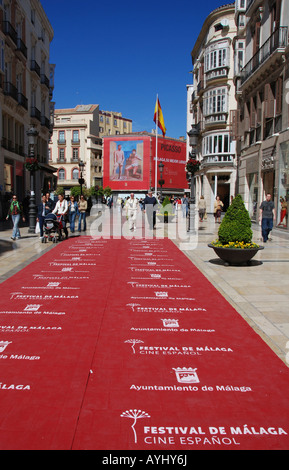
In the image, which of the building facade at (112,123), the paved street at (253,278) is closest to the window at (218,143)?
the paved street at (253,278)

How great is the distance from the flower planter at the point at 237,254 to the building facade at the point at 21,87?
17.9 metres

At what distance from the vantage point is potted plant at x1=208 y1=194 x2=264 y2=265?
9344mm

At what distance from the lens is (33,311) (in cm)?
607

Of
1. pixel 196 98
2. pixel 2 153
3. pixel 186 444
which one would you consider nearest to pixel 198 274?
pixel 186 444

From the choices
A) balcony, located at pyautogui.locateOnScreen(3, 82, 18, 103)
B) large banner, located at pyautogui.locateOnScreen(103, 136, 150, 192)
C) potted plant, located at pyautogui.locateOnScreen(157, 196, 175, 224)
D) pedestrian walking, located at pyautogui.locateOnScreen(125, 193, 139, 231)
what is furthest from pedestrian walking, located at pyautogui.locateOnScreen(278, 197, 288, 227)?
large banner, located at pyautogui.locateOnScreen(103, 136, 150, 192)

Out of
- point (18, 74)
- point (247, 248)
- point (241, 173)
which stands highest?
point (18, 74)

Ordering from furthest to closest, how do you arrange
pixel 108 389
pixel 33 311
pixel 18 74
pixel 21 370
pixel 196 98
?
pixel 196 98, pixel 18 74, pixel 33 311, pixel 21 370, pixel 108 389

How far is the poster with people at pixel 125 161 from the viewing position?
3046 inches

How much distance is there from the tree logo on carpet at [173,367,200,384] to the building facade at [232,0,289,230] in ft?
49.4

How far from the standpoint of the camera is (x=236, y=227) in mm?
9344

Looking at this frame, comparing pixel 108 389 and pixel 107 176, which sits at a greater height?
pixel 107 176

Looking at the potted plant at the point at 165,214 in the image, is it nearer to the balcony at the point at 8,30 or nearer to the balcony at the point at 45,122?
the balcony at the point at 8,30

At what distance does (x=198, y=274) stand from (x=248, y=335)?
389 centimetres
